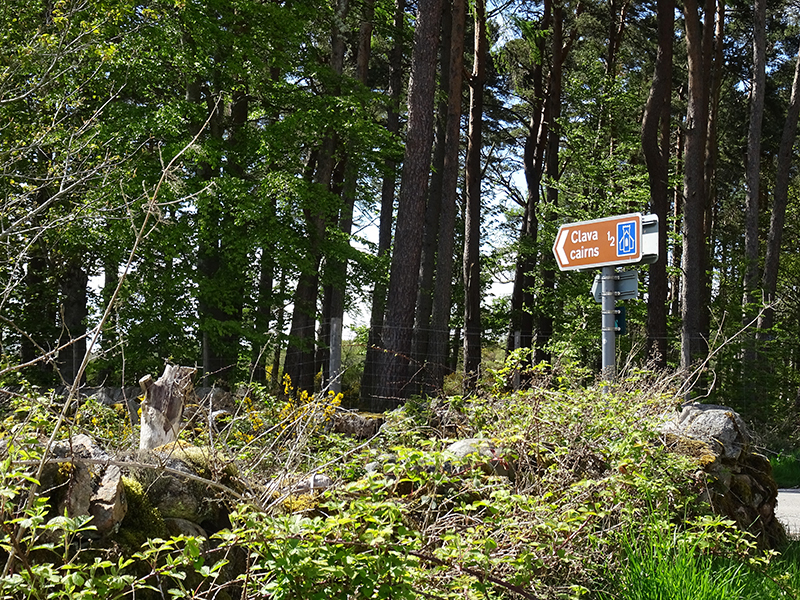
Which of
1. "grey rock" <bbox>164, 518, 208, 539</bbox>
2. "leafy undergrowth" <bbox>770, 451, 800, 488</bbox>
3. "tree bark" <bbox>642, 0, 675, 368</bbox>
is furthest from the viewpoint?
"tree bark" <bbox>642, 0, 675, 368</bbox>

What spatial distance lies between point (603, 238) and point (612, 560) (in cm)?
299

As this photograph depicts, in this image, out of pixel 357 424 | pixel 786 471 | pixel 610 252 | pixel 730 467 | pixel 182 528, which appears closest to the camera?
pixel 182 528

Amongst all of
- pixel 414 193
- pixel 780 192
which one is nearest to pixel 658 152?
pixel 414 193

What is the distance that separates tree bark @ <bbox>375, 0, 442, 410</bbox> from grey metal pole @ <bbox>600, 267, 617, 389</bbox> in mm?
4991

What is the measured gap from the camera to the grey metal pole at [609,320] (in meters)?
6.57

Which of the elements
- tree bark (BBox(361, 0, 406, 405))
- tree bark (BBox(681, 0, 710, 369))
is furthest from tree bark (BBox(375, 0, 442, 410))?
tree bark (BBox(681, 0, 710, 369))

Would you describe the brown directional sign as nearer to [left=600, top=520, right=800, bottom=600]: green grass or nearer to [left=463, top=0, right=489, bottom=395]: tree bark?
[left=600, top=520, right=800, bottom=600]: green grass

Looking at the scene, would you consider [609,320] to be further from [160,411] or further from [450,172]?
[450,172]

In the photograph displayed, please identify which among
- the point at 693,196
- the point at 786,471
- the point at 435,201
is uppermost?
the point at 435,201

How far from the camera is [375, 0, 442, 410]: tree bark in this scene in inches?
459

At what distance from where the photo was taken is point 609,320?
21.7 feet

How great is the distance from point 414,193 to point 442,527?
8684 mm

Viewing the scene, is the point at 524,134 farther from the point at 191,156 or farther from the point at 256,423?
the point at 256,423

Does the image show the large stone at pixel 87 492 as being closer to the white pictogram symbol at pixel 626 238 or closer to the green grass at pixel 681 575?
the green grass at pixel 681 575
